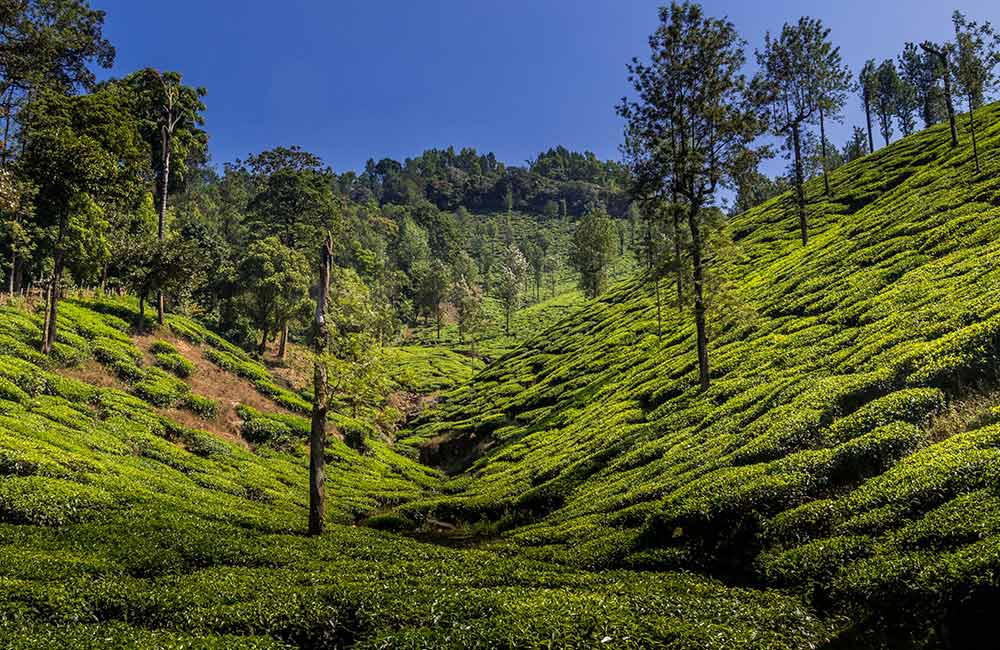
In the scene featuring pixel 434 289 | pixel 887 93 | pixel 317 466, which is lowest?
pixel 317 466

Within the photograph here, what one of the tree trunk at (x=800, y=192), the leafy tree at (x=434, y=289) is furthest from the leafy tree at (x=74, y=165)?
the leafy tree at (x=434, y=289)

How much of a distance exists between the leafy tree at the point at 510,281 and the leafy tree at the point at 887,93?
89957 mm

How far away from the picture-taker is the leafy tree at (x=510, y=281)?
4774 inches

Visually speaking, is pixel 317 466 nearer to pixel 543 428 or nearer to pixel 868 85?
pixel 543 428

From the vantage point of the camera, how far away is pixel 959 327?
2386 centimetres

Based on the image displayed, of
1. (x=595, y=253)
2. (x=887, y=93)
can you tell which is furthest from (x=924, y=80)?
(x=595, y=253)

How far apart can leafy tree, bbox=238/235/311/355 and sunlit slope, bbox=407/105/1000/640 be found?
74.8ft

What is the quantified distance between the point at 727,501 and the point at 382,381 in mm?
15021

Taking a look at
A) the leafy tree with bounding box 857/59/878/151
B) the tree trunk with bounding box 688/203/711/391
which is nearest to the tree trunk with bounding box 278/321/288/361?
the tree trunk with bounding box 688/203/711/391

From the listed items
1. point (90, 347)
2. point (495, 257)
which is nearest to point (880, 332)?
point (90, 347)

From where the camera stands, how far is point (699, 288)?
32.9 metres

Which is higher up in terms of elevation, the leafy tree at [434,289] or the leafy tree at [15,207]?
the leafy tree at [434,289]

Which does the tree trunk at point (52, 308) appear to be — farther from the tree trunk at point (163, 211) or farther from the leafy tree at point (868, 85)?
the leafy tree at point (868, 85)

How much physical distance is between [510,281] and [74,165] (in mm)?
90155
